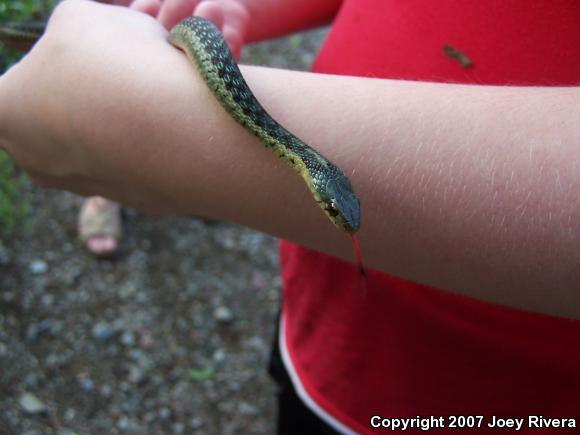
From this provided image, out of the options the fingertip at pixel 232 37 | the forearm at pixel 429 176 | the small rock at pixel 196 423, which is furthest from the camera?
the small rock at pixel 196 423

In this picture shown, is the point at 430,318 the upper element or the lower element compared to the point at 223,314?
upper

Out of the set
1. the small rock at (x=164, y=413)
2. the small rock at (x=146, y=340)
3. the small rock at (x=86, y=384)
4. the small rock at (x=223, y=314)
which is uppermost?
the small rock at (x=223, y=314)

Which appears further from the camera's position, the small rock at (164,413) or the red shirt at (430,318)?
the small rock at (164,413)

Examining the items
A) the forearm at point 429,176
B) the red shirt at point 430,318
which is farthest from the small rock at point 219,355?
the forearm at point 429,176

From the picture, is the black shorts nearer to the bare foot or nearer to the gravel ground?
the gravel ground

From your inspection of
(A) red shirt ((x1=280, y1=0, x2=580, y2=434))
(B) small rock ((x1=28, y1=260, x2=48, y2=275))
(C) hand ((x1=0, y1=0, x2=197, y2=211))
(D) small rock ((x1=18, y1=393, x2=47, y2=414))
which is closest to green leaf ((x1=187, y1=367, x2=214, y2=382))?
(D) small rock ((x1=18, y1=393, x2=47, y2=414))

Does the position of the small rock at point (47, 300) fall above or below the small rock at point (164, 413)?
below

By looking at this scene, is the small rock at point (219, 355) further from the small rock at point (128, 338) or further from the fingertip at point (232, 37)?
the fingertip at point (232, 37)

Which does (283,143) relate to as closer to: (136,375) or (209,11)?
(209,11)

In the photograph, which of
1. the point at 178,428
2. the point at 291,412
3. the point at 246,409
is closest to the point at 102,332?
the point at 178,428
